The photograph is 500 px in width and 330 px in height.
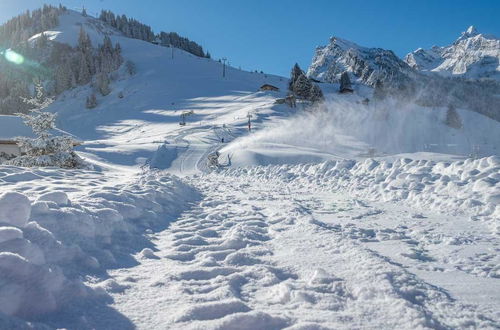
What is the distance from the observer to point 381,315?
276 centimetres

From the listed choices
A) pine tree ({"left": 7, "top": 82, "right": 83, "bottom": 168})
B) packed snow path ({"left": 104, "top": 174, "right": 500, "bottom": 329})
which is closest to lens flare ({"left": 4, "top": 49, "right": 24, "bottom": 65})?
pine tree ({"left": 7, "top": 82, "right": 83, "bottom": 168})

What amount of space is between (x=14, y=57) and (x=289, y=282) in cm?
15351

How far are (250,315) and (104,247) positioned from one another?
2.59 meters

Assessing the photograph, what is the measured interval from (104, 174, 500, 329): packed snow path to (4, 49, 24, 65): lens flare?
5774 inches

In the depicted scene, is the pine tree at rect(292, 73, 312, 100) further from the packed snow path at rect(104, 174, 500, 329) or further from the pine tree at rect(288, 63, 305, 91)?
the packed snow path at rect(104, 174, 500, 329)

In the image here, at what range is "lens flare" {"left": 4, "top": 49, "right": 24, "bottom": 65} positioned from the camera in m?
121

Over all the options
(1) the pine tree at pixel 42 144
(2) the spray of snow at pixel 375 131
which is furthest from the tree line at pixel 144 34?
(1) the pine tree at pixel 42 144

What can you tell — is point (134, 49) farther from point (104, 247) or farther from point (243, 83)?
point (104, 247)

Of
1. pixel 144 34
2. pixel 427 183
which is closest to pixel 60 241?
pixel 427 183

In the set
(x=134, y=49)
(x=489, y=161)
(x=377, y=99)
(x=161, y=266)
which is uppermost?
(x=134, y=49)

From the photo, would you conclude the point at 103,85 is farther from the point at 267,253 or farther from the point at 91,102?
the point at 267,253

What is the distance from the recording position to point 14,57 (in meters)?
124

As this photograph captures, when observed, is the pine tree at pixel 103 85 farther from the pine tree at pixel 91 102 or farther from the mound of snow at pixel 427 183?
the mound of snow at pixel 427 183

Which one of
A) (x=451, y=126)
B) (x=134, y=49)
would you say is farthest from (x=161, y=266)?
(x=134, y=49)
